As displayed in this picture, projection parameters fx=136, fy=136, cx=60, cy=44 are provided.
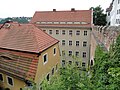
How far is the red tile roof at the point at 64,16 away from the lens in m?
24.9

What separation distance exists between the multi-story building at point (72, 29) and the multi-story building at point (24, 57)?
34.0 feet

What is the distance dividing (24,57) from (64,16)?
53.0 ft

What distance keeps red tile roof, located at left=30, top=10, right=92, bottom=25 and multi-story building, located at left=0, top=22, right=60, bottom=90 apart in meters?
11.4

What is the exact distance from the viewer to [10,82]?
41.6 ft

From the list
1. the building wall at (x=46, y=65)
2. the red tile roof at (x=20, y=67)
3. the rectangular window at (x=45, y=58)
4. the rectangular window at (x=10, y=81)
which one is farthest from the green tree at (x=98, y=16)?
the rectangular window at (x=10, y=81)

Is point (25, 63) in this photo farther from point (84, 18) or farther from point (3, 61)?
point (84, 18)

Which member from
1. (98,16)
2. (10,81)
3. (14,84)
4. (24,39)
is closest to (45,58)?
(24,39)

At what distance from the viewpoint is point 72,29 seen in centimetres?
2488

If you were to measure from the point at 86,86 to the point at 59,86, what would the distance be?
2.92 ft

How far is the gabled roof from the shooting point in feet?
40.9

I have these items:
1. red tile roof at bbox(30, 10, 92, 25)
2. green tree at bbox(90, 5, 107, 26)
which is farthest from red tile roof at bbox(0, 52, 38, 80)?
green tree at bbox(90, 5, 107, 26)

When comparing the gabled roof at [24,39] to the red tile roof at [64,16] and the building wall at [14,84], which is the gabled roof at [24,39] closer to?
the building wall at [14,84]

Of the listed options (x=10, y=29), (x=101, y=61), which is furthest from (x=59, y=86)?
(x=10, y=29)

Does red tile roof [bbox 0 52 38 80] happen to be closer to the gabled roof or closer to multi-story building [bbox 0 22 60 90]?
multi-story building [bbox 0 22 60 90]
